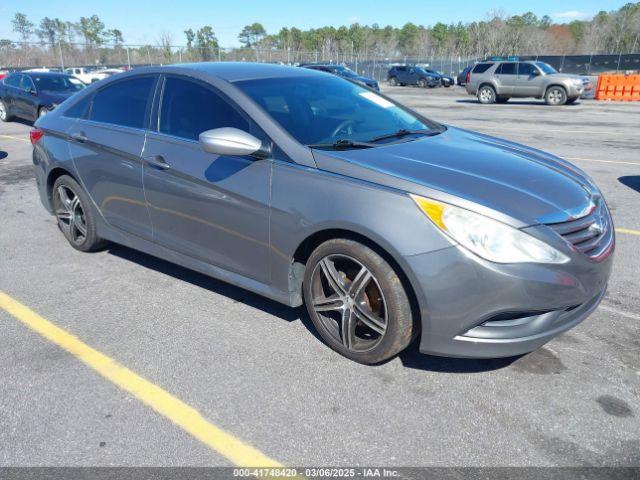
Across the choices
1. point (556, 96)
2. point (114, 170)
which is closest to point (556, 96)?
point (556, 96)

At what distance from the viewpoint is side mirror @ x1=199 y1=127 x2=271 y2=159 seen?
309 centimetres

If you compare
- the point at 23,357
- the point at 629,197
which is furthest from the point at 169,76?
the point at 629,197

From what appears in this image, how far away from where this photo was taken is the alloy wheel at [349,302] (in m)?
2.92

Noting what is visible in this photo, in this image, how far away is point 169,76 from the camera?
389 cm

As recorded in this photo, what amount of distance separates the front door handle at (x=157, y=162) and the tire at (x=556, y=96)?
2070 centimetres

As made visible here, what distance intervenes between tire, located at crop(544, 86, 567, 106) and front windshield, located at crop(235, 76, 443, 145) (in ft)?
63.4

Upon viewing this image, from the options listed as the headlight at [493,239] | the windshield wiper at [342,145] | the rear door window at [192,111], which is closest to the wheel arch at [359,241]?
the headlight at [493,239]

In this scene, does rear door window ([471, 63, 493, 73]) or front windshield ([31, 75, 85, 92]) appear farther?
rear door window ([471, 63, 493, 73])

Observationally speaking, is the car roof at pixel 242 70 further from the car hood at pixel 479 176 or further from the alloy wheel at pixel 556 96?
the alloy wheel at pixel 556 96

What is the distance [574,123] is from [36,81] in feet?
47.7

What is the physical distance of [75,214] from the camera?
4820 mm

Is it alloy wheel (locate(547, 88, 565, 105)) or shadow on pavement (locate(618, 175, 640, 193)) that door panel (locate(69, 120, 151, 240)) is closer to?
shadow on pavement (locate(618, 175, 640, 193))

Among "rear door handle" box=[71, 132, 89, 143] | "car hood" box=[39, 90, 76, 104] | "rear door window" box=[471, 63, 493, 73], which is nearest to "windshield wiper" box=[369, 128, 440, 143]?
"rear door handle" box=[71, 132, 89, 143]

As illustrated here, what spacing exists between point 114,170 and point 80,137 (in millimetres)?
623
